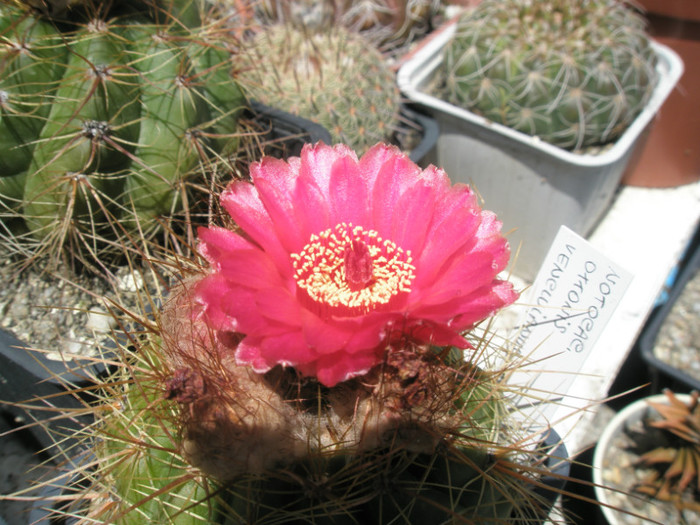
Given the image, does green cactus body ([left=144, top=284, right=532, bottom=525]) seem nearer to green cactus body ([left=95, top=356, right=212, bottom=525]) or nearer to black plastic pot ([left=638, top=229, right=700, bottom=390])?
green cactus body ([left=95, top=356, right=212, bottom=525])

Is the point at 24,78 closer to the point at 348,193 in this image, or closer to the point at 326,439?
the point at 348,193

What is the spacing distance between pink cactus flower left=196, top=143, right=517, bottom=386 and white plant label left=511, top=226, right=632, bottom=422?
205 millimetres

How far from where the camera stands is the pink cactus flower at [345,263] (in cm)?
51

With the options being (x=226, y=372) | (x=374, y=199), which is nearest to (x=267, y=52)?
(x=374, y=199)

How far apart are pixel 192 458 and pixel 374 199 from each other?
1.02ft

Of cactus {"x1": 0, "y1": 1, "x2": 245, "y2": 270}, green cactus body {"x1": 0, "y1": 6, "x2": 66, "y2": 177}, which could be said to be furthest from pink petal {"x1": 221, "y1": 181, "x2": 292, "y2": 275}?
green cactus body {"x1": 0, "y1": 6, "x2": 66, "y2": 177}

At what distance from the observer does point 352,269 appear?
603 mm

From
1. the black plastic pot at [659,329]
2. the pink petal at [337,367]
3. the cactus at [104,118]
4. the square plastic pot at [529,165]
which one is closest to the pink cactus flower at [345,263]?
the pink petal at [337,367]

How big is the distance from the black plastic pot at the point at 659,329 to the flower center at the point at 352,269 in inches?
44.4

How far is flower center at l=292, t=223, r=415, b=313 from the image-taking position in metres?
0.60

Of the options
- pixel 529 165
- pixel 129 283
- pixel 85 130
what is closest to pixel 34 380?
pixel 129 283

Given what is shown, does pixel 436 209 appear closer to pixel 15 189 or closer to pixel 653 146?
pixel 15 189

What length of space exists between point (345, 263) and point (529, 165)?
938mm

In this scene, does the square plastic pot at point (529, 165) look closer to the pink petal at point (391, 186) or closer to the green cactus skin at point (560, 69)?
the green cactus skin at point (560, 69)
